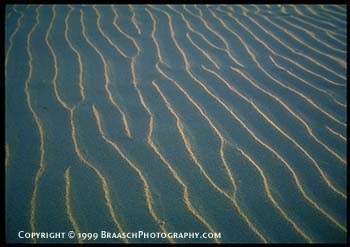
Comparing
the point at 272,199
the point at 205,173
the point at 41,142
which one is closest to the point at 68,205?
the point at 41,142

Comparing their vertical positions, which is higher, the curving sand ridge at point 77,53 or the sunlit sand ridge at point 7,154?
the curving sand ridge at point 77,53

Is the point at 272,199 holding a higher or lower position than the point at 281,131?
lower

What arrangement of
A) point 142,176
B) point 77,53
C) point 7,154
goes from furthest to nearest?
point 77,53 < point 7,154 < point 142,176

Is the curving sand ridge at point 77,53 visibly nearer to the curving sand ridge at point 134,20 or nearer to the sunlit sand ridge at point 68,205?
the curving sand ridge at point 134,20

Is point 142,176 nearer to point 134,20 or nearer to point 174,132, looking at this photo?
point 174,132

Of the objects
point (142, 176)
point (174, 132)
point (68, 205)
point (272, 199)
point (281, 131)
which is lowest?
point (272, 199)

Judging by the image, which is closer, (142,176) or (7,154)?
(142,176)

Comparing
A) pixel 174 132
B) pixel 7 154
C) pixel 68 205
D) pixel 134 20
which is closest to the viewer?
pixel 68 205

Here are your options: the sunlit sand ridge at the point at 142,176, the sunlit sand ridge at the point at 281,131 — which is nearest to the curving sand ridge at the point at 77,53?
the sunlit sand ridge at the point at 142,176

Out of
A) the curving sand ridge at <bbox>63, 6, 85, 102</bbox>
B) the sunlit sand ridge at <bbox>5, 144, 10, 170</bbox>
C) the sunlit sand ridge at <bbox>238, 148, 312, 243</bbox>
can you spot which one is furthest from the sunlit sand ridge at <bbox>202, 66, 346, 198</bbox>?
the sunlit sand ridge at <bbox>5, 144, 10, 170</bbox>

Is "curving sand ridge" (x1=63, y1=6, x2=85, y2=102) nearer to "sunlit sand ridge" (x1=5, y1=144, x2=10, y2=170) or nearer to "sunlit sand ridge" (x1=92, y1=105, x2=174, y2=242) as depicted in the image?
"sunlit sand ridge" (x1=92, y1=105, x2=174, y2=242)
